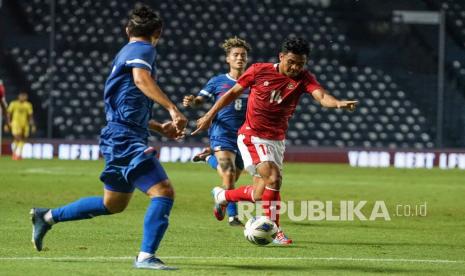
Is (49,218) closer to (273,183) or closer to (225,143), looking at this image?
(273,183)

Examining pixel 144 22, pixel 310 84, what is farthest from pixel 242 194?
pixel 144 22

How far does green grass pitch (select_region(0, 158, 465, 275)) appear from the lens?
8.37m

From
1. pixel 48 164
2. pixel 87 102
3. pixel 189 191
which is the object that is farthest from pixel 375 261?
pixel 87 102

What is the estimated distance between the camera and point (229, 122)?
13.2m

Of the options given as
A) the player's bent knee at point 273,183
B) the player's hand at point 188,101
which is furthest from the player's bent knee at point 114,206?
the player's hand at point 188,101

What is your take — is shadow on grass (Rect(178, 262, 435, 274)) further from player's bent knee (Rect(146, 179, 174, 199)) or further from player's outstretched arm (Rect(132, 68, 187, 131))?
player's outstretched arm (Rect(132, 68, 187, 131))

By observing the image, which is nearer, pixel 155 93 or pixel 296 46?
pixel 155 93

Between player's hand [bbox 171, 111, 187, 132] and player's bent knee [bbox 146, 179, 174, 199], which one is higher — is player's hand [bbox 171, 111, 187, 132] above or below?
above

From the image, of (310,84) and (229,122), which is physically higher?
(310,84)

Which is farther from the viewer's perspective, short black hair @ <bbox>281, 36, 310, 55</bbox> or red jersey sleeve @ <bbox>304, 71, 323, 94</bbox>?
red jersey sleeve @ <bbox>304, 71, 323, 94</bbox>

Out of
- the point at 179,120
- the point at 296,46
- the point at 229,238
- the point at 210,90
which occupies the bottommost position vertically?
the point at 229,238

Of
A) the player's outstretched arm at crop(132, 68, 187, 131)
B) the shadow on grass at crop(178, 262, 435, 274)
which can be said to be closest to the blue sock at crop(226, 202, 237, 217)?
the shadow on grass at crop(178, 262, 435, 274)

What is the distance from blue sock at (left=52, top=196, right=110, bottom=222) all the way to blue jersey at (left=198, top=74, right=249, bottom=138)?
4.71m

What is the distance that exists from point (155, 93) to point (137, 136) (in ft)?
1.76
